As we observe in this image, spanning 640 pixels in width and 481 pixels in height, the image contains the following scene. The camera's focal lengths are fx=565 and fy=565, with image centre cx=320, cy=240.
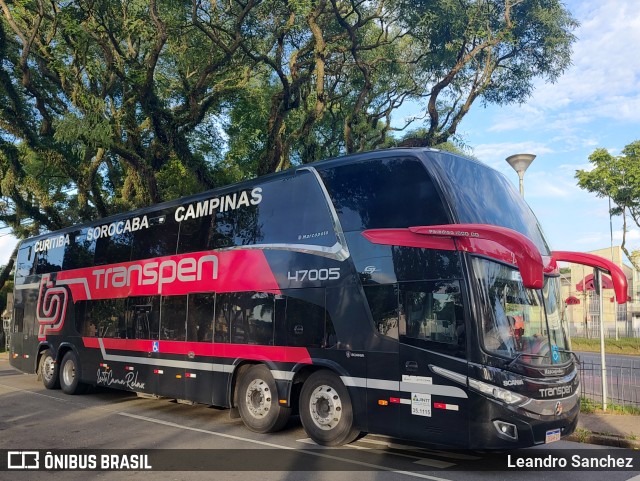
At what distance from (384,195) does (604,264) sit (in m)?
3.58

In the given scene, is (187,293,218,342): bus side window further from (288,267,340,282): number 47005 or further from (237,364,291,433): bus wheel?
(288,267,340,282): number 47005

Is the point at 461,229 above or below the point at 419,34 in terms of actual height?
below

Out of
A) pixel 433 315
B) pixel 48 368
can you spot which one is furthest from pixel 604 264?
pixel 48 368

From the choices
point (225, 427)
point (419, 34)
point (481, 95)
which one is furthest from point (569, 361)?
point (481, 95)

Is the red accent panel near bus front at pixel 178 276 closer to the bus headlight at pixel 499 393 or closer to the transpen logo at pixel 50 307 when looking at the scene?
the transpen logo at pixel 50 307

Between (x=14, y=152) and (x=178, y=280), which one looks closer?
(x=178, y=280)

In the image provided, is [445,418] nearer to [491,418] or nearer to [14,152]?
[491,418]

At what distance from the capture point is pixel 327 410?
8.42m

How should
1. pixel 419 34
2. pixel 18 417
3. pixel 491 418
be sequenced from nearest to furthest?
1. pixel 491 418
2. pixel 18 417
3. pixel 419 34

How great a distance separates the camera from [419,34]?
16.6 meters

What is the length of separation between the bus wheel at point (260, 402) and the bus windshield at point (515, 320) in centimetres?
366

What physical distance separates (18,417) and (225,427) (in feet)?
13.3

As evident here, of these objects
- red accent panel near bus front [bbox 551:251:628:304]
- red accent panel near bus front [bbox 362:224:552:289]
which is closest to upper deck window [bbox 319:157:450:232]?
red accent panel near bus front [bbox 362:224:552:289]
